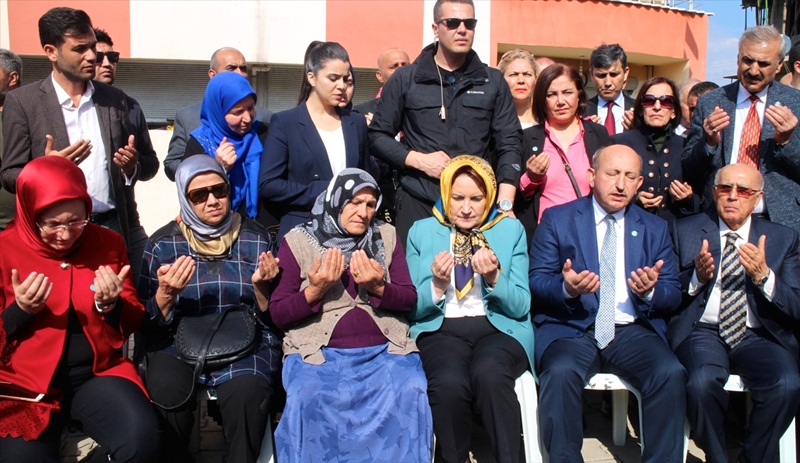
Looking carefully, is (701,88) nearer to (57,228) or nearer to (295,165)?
(295,165)

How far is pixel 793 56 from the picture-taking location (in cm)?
541

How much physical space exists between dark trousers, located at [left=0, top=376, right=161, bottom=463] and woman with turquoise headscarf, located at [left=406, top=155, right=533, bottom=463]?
1.36 metres

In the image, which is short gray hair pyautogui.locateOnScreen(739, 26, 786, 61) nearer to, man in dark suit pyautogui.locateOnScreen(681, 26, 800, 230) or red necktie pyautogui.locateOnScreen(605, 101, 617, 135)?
man in dark suit pyautogui.locateOnScreen(681, 26, 800, 230)

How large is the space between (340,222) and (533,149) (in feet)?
5.16

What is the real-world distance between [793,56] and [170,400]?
16.8 ft

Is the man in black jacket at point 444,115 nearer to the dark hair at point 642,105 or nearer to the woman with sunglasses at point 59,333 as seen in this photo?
the dark hair at point 642,105

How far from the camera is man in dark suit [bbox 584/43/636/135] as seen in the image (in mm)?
5464

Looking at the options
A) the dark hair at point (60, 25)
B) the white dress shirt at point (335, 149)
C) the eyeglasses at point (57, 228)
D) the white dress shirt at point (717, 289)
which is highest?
the dark hair at point (60, 25)

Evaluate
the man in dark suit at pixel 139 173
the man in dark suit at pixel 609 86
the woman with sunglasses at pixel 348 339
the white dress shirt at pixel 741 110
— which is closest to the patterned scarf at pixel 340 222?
the woman with sunglasses at pixel 348 339

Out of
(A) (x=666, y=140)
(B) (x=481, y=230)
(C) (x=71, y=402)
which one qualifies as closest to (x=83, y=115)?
(C) (x=71, y=402)

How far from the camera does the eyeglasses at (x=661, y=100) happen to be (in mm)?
4652

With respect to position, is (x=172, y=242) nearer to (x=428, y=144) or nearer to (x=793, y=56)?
(x=428, y=144)

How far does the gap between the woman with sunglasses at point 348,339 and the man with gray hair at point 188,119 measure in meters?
1.43

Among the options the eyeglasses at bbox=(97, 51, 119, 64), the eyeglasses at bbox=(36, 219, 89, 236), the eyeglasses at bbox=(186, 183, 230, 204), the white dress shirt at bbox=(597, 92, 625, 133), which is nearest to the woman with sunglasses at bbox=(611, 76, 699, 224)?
the white dress shirt at bbox=(597, 92, 625, 133)
